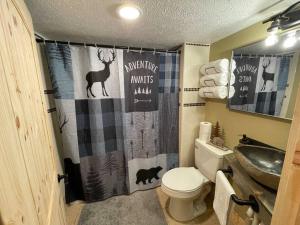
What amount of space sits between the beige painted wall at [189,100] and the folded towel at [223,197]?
0.92m

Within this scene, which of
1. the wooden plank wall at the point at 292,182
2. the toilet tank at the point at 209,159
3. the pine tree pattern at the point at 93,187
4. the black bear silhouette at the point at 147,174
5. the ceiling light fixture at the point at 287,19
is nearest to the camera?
the wooden plank wall at the point at 292,182

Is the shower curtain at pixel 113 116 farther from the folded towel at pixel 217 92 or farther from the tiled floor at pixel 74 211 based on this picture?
the folded towel at pixel 217 92

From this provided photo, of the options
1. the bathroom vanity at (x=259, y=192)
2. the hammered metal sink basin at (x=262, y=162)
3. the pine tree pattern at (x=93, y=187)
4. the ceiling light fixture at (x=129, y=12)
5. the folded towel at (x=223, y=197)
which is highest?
the ceiling light fixture at (x=129, y=12)

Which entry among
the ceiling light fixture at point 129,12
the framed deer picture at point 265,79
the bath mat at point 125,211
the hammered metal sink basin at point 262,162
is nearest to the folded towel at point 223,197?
the hammered metal sink basin at point 262,162

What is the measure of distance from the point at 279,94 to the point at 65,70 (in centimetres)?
201

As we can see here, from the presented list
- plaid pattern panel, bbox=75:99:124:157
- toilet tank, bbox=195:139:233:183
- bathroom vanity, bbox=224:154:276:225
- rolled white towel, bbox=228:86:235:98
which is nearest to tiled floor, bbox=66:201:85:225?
plaid pattern panel, bbox=75:99:124:157

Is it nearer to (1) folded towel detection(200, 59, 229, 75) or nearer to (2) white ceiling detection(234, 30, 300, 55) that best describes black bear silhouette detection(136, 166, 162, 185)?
(1) folded towel detection(200, 59, 229, 75)

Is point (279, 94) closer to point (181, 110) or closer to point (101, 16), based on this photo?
point (181, 110)

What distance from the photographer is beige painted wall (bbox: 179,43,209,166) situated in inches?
73.6

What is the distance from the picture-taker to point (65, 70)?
5.17 ft

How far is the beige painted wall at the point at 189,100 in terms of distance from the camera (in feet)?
6.14

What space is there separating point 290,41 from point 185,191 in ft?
5.05

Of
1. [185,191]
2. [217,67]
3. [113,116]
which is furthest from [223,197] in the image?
[113,116]

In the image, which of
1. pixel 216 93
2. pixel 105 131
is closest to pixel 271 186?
pixel 216 93
